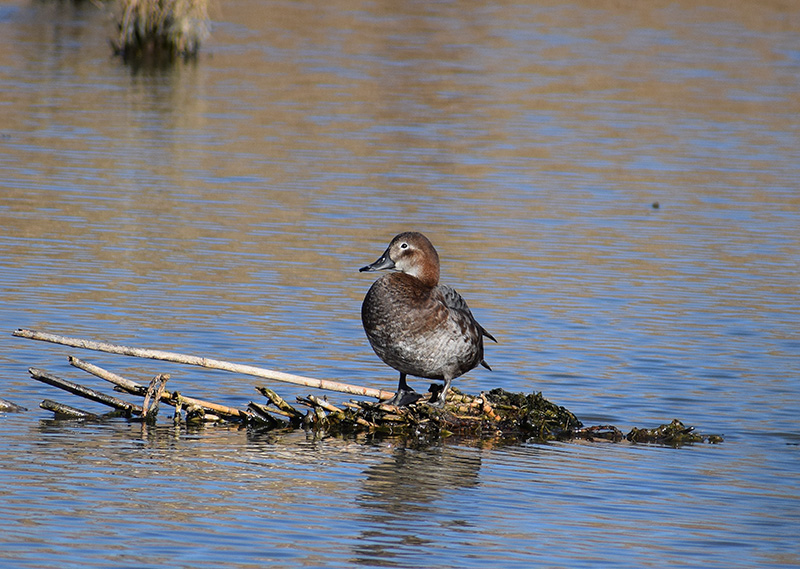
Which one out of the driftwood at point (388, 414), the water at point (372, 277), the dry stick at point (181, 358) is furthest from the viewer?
the driftwood at point (388, 414)

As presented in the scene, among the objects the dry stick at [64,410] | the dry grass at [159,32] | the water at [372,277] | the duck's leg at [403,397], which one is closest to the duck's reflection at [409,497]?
the water at [372,277]

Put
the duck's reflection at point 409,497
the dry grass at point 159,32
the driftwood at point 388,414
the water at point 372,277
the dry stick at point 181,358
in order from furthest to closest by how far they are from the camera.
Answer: the dry grass at point 159,32 < the driftwood at point 388,414 < the dry stick at point 181,358 < the water at point 372,277 < the duck's reflection at point 409,497

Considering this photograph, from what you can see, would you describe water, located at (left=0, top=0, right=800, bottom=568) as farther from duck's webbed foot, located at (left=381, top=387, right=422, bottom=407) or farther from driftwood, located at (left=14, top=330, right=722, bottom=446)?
duck's webbed foot, located at (left=381, top=387, right=422, bottom=407)

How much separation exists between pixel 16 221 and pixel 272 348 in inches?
241

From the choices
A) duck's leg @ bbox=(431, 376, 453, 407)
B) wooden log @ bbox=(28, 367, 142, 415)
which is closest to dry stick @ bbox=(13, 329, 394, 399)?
wooden log @ bbox=(28, 367, 142, 415)

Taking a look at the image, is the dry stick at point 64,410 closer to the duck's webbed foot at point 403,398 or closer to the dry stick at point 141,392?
the dry stick at point 141,392

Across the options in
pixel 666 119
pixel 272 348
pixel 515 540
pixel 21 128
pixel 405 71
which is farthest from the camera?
pixel 405 71

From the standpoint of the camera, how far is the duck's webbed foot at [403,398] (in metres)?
9.82

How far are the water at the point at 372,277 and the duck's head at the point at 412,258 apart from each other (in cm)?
127

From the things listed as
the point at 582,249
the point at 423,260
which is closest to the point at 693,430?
the point at 423,260

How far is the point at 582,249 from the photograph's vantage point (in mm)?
17094

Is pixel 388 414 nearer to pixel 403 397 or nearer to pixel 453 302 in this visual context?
pixel 403 397

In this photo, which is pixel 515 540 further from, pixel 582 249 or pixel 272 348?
pixel 582 249

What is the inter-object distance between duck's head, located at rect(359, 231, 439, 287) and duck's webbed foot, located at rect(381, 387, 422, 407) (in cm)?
79
